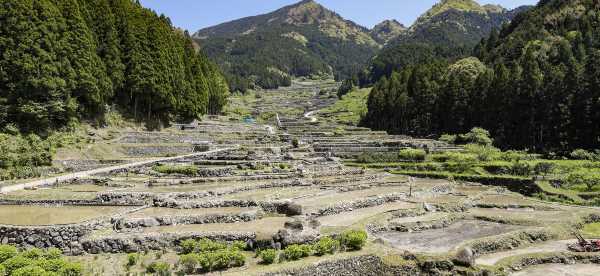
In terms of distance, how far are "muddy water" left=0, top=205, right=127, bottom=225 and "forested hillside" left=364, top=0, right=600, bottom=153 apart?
171 feet

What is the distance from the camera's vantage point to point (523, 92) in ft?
206

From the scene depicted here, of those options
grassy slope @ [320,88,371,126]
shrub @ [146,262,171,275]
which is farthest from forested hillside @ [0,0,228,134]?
grassy slope @ [320,88,371,126]

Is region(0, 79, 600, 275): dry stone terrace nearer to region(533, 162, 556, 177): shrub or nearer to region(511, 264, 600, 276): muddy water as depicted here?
region(511, 264, 600, 276): muddy water

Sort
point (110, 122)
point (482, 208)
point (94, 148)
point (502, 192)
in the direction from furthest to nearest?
point (110, 122), point (94, 148), point (502, 192), point (482, 208)

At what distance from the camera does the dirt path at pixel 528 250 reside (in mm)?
21766

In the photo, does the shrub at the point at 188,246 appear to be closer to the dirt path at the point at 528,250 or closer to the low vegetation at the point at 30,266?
the low vegetation at the point at 30,266

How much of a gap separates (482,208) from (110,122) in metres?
41.4

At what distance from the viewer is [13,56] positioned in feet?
128

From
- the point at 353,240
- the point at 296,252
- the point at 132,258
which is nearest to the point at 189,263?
the point at 132,258

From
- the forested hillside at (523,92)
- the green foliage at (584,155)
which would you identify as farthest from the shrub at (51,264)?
the forested hillside at (523,92)

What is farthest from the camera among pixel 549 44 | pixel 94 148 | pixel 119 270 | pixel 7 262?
pixel 549 44

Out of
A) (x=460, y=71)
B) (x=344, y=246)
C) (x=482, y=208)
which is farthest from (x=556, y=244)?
(x=460, y=71)

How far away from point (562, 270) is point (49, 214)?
24.8m

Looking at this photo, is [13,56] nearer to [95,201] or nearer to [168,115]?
[95,201]
